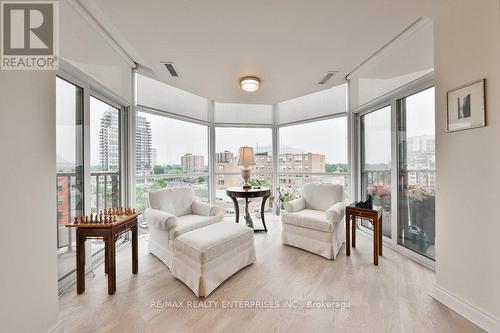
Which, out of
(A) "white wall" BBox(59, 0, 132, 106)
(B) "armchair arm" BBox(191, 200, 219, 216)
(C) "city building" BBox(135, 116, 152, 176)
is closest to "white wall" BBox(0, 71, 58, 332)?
(A) "white wall" BBox(59, 0, 132, 106)

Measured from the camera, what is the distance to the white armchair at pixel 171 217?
2281 millimetres

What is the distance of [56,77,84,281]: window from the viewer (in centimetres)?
196

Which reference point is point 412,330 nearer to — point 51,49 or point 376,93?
point 376,93

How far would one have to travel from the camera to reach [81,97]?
2186 mm

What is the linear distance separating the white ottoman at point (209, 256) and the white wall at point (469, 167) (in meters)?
1.80

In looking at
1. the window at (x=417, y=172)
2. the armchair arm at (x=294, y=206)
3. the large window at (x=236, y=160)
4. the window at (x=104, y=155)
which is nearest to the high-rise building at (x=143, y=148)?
the window at (x=104, y=155)

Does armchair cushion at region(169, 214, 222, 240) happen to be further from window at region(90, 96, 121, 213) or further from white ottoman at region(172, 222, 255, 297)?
window at region(90, 96, 121, 213)

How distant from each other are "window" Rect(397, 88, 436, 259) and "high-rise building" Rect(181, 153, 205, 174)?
11.1 ft

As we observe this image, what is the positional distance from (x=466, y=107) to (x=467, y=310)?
153cm

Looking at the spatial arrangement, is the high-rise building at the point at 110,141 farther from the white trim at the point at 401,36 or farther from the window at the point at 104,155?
the white trim at the point at 401,36

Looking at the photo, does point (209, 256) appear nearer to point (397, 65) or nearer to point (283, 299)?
point (283, 299)

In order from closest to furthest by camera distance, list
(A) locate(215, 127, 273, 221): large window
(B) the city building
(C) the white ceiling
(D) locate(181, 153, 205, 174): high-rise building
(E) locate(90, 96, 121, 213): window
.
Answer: (C) the white ceiling → (E) locate(90, 96, 121, 213): window → (B) the city building → (D) locate(181, 153, 205, 174): high-rise building → (A) locate(215, 127, 273, 221): large window

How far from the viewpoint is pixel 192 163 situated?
4086mm

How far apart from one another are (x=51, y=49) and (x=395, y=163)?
3797mm
